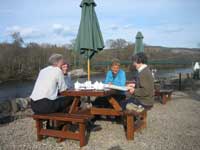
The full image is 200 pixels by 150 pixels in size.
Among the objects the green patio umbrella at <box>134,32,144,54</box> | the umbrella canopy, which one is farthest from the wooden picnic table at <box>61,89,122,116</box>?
the green patio umbrella at <box>134,32,144,54</box>

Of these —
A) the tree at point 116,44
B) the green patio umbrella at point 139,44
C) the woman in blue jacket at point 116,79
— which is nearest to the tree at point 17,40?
the tree at point 116,44

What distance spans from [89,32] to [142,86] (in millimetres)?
2343

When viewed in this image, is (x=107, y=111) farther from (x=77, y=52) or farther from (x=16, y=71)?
(x=16, y=71)

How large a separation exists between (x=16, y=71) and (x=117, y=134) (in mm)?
30311

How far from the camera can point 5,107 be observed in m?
7.41

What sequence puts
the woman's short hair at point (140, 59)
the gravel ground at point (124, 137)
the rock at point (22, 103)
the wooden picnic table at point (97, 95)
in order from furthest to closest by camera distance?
the rock at point (22, 103)
the woman's short hair at point (140, 59)
the wooden picnic table at point (97, 95)
the gravel ground at point (124, 137)

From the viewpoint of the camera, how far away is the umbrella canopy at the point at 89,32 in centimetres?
600

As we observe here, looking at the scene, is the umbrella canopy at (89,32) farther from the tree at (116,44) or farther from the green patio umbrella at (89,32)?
the tree at (116,44)

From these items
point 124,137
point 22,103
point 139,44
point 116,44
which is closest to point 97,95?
point 124,137

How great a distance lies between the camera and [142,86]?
13.9 ft

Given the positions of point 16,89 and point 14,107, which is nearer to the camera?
point 14,107

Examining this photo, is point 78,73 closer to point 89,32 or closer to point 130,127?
point 89,32

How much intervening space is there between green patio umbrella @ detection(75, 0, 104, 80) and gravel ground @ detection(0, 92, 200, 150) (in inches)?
71.1

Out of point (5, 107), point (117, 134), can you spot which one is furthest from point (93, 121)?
point (5, 107)
